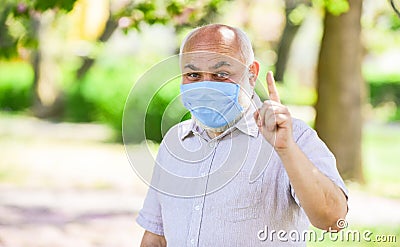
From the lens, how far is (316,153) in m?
2.38

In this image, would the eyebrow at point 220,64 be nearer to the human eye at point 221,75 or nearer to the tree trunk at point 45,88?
the human eye at point 221,75

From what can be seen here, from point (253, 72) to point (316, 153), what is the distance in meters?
0.35

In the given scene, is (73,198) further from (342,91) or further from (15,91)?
(15,91)

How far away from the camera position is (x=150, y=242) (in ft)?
9.40

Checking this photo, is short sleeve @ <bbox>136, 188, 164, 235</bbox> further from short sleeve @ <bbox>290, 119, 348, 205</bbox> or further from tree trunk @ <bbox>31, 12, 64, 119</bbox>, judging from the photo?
tree trunk @ <bbox>31, 12, 64, 119</bbox>

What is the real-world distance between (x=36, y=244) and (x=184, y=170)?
5.01m

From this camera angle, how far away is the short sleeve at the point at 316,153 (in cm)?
234

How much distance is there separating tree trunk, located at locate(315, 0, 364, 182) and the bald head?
7.73 m

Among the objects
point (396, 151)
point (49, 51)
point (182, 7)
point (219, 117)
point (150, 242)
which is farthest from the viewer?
point (49, 51)

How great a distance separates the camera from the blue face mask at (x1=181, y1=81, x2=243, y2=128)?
98.4 inches

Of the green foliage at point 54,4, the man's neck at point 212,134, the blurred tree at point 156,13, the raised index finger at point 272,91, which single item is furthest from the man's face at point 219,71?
the blurred tree at point 156,13

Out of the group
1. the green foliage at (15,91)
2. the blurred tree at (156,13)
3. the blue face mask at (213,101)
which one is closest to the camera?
the blue face mask at (213,101)

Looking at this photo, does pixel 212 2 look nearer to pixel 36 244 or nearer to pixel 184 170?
pixel 36 244

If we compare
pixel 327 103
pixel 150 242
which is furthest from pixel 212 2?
pixel 150 242
